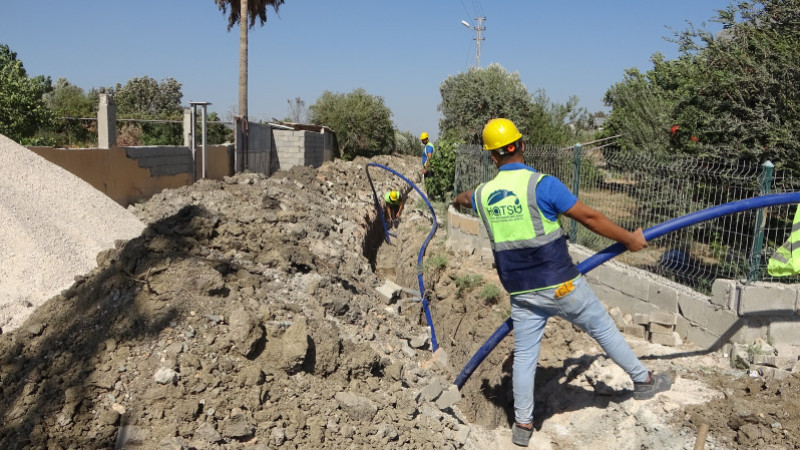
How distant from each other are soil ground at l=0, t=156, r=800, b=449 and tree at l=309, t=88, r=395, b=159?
19.9 meters

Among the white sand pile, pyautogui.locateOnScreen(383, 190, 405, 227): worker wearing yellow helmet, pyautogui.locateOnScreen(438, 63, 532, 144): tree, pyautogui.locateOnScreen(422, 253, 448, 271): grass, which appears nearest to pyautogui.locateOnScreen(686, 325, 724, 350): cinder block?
pyautogui.locateOnScreen(422, 253, 448, 271): grass

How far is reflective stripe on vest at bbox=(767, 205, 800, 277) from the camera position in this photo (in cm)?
450

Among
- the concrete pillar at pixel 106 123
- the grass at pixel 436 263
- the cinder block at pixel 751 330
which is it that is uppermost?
the concrete pillar at pixel 106 123

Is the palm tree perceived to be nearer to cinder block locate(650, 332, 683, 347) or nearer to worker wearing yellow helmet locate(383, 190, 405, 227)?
worker wearing yellow helmet locate(383, 190, 405, 227)

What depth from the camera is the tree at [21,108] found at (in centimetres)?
1241

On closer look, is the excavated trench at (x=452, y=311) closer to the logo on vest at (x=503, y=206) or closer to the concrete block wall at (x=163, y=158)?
the logo on vest at (x=503, y=206)

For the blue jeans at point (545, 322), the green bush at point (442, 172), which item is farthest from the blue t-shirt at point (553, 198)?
the green bush at point (442, 172)

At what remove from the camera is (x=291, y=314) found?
535 cm

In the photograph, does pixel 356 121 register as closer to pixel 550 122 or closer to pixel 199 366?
pixel 550 122

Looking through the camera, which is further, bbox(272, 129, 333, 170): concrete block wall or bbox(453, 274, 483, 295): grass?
bbox(272, 129, 333, 170): concrete block wall

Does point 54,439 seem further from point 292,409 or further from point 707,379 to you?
point 707,379

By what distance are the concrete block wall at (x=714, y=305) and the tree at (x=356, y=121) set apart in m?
20.4

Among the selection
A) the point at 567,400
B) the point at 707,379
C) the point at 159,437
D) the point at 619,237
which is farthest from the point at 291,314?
the point at 707,379

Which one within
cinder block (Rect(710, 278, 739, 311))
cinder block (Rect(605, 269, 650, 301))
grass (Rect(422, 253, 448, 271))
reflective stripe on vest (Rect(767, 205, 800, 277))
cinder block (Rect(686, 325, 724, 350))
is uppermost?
reflective stripe on vest (Rect(767, 205, 800, 277))
